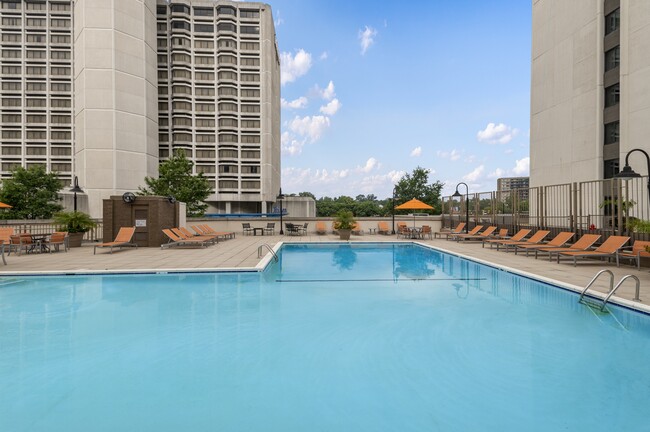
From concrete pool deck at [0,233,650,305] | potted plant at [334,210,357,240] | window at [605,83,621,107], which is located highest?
window at [605,83,621,107]

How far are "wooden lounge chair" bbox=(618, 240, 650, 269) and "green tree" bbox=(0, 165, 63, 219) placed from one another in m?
37.8

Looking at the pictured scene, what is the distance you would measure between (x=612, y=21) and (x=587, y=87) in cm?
532

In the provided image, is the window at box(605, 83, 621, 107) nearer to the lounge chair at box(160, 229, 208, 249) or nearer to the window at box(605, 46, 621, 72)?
the window at box(605, 46, 621, 72)

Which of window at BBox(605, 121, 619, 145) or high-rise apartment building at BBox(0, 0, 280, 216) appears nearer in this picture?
window at BBox(605, 121, 619, 145)

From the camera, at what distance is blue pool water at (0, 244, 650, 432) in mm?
3498

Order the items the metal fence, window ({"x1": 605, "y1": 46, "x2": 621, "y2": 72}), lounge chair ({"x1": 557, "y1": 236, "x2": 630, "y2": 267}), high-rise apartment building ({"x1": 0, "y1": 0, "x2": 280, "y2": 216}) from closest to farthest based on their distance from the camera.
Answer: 1. lounge chair ({"x1": 557, "y1": 236, "x2": 630, "y2": 267})
2. the metal fence
3. window ({"x1": 605, "y1": 46, "x2": 621, "y2": 72})
4. high-rise apartment building ({"x1": 0, "y1": 0, "x2": 280, "y2": 216})

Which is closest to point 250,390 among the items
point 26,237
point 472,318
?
point 472,318

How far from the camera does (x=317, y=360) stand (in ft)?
15.8

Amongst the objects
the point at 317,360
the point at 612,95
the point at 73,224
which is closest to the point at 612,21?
the point at 612,95

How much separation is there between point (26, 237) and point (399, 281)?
14376 mm

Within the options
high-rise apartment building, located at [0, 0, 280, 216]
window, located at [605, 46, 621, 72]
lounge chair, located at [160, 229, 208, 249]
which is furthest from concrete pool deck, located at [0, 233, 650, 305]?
high-rise apartment building, located at [0, 0, 280, 216]

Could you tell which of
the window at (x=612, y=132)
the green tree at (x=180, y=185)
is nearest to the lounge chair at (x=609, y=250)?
the window at (x=612, y=132)

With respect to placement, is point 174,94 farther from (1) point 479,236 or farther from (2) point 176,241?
(1) point 479,236

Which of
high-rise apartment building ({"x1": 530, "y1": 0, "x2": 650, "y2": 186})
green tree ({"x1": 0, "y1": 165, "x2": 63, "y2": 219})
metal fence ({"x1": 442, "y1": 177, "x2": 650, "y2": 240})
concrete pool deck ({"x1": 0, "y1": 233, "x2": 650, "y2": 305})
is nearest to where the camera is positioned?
concrete pool deck ({"x1": 0, "y1": 233, "x2": 650, "y2": 305})
